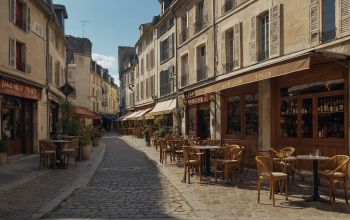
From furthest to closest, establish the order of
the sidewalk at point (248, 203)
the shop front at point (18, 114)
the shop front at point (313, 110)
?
the shop front at point (18, 114), the shop front at point (313, 110), the sidewalk at point (248, 203)

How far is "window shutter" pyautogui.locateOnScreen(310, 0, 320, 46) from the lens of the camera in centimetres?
1040

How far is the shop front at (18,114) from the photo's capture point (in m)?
15.2

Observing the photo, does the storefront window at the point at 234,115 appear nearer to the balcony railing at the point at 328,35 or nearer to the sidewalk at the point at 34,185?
the balcony railing at the point at 328,35

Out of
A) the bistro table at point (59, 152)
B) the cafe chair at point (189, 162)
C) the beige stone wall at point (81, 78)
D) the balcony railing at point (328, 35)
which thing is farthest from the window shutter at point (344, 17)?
A: the beige stone wall at point (81, 78)

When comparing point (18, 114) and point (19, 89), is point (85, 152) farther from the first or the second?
point (18, 114)

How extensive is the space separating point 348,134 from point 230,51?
25.2ft

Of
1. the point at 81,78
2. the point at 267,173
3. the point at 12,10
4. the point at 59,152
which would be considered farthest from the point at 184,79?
the point at 81,78

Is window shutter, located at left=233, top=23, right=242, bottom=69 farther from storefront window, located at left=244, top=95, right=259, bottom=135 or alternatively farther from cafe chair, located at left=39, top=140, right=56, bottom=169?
cafe chair, located at left=39, top=140, right=56, bottom=169

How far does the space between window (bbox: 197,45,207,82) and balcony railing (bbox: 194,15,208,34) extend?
0.84m

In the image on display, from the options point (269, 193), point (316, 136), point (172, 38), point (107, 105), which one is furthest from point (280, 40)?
point (107, 105)

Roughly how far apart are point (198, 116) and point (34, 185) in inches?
426

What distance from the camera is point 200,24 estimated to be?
754 inches

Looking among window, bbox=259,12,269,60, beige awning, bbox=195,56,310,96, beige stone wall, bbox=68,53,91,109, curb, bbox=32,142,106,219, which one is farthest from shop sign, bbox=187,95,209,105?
beige stone wall, bbox=68,53,91,109

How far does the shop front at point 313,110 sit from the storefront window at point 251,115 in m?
1.20
